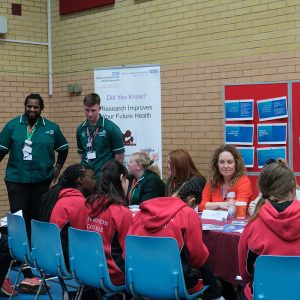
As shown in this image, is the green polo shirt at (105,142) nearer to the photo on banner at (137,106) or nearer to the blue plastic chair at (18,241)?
the photo on banner at (137,106)

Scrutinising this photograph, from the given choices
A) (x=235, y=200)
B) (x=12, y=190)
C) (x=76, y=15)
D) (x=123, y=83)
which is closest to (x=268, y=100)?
(x=235, y=200)

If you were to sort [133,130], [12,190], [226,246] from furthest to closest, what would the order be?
[133,130] → [12,190] → [226,246]

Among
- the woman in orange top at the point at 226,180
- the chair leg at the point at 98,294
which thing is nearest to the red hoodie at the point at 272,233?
the chair leg at the point at 98,294

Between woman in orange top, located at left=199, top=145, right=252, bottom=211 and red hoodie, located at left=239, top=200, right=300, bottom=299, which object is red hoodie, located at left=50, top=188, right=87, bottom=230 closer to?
woman in orange top, located at left=199, top=145, right=252, bottom=211

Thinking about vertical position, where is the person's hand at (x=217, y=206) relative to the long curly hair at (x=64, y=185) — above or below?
below

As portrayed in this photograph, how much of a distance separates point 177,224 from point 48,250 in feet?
3.89

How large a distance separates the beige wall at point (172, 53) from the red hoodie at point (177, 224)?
293 centimetres

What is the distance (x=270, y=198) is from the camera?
295 cm

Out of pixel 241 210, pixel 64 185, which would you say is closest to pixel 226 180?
pixel 241 210

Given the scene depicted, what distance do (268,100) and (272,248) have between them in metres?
3.16

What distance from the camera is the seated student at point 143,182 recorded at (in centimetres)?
552

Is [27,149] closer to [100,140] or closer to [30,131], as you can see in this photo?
[30,131]

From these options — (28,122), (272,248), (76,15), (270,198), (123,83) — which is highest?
(76,15)

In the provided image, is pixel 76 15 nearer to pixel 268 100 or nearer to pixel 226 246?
pixel 268 100
